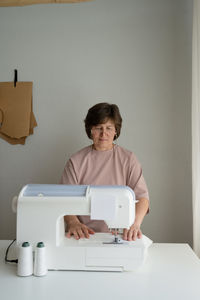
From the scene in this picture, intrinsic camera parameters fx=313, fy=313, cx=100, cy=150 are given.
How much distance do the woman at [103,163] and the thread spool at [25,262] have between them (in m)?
0.59

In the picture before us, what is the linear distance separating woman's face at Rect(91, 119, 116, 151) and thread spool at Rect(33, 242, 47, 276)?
0.82 metres

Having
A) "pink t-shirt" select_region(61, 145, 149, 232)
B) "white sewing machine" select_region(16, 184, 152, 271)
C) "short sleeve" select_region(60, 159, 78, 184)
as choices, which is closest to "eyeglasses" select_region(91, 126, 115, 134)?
"pink t-shirt" select_region(61, 145, 149, 232)

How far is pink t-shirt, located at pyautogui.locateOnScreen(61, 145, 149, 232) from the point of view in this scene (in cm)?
196

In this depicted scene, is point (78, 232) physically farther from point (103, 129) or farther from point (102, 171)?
point (103, 129)

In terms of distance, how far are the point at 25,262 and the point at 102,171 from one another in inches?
32.0

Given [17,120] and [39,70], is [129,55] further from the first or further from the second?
[17,120]

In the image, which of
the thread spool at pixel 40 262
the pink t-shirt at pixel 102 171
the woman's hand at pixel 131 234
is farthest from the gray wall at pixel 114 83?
the thread spool at pixel 40 262

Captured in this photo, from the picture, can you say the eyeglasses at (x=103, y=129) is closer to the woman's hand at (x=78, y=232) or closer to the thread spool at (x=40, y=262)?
the woman's hand at (x=78, y=232)

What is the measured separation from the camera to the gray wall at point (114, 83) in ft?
7.73

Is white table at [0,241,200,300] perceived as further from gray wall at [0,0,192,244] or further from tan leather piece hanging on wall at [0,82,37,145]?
tan leather piece hanging on wall at [0,82,37,145]

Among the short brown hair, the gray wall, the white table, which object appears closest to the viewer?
the white table

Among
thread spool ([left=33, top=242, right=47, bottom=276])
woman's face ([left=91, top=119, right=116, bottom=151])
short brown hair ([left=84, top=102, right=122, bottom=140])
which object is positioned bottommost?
thread spool ([left=33, top=242, right=47, bottom=276])

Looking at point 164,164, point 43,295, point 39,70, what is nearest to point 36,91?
point 39,70

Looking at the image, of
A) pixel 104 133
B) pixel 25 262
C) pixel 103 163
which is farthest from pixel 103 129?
pixel 25 262
